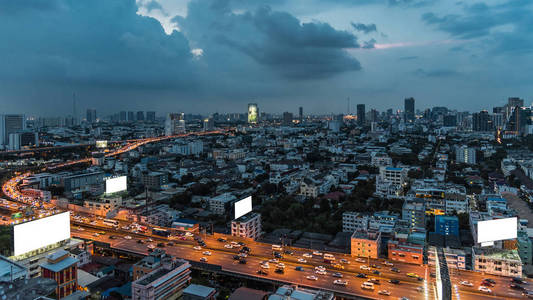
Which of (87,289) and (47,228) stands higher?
(47,228)

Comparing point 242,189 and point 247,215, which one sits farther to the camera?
point 242,189

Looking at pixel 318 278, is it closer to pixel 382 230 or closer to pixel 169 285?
pixel 169 285

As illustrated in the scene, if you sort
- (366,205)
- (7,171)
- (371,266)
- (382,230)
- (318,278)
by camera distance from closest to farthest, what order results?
(318,278)
(371,266)
(382,230)
(366,205)
(7,171)

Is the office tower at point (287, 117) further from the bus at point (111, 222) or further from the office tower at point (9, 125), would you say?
the bus at point (111, 222)

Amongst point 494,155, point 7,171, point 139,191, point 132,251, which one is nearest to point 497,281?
point 132,251

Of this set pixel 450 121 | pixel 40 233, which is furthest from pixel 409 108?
pixel 40 233

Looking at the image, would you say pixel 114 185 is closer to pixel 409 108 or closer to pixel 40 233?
pixel 40 233
